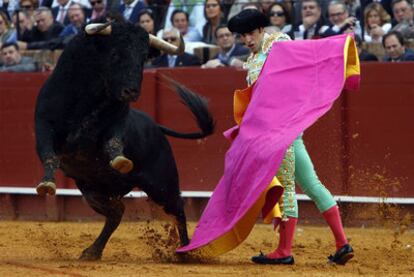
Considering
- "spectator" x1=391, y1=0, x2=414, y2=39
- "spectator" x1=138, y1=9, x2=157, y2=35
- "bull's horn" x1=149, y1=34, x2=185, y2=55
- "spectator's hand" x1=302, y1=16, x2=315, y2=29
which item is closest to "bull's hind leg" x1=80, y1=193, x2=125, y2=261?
"bull's horn" x1=149, y1=34, x2=185, y2=55

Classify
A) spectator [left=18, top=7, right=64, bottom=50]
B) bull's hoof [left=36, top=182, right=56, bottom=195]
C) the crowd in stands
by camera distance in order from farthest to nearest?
spectator [left=18, top=7, right=64, bottom=50], the crowd in stands, bull's hoof [left=36, top=182, right=56, bottom=195]

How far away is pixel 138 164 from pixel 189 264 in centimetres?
71

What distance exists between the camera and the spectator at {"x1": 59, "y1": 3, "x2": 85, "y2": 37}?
11227mm

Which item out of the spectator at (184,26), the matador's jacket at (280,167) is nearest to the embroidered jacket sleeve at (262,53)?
the matador's jacket at (280,167)

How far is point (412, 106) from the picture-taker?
920 cm

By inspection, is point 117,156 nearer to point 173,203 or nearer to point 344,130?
point 173,203

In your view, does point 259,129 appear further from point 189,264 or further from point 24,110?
point 24,110

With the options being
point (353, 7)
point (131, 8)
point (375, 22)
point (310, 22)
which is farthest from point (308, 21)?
point (131, 8)

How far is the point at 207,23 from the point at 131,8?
811 mm

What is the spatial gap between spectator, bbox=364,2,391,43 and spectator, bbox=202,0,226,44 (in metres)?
1.45

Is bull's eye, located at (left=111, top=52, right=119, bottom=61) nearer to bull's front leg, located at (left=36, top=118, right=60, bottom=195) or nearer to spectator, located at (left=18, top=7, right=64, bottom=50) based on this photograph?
bull's front leg, located at (left=36, top=118, right=60, bottom=195)

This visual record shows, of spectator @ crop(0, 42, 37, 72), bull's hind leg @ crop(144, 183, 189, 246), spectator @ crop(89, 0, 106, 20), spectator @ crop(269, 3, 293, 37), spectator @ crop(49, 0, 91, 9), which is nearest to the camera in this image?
bull's hind leg @ crop(144, 183, 189, 246)

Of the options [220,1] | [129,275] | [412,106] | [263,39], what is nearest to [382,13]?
[412,106]

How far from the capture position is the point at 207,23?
10.6 m
